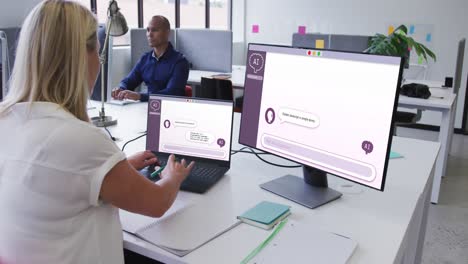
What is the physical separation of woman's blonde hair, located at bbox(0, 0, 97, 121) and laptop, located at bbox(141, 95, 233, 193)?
0.49m

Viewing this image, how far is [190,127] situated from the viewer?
139 centimetres

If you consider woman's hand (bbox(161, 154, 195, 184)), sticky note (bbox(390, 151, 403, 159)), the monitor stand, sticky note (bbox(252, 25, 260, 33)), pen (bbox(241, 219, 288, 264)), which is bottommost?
pen (bbox(241, 219, 288, 264))

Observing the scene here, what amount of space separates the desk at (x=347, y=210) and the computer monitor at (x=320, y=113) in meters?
0.06

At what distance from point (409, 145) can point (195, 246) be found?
114cm

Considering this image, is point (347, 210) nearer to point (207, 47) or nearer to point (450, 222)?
point (450, 222)

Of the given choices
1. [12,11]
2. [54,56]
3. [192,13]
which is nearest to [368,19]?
A: [192,13]

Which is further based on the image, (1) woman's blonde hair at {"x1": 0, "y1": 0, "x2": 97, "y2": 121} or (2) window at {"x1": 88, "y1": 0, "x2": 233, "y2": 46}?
(2) window at {"x1": 88, "y1": 0, "x2": 233, "y2": 46}

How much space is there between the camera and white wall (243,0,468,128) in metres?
4.72

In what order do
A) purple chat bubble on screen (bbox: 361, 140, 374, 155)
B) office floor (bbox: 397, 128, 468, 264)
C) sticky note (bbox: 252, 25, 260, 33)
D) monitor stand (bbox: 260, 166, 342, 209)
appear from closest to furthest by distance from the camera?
purple chat bubble on screen (bbox: 361, 140, 374, 155)
monitor stand (bbox: 260, 166, 342, 209)
office floor (bbox: 397, 128, 468, 264)
sticky note (bbox: 252, 25, 260, 33)

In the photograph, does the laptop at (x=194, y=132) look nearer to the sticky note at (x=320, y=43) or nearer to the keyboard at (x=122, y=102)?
the keyboard at (x=122, y=102)

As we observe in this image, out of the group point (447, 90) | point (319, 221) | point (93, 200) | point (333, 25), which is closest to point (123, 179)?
point (93, 200)

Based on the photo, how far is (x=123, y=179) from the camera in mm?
872

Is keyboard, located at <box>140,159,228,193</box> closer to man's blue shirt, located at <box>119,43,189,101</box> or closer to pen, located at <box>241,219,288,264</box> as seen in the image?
pen, located at <box>241,219,288,264</box>

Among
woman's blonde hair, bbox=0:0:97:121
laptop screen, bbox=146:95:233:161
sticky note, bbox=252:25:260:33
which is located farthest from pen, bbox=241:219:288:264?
sticky note, bbox=252:25:260:33
